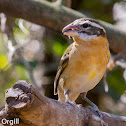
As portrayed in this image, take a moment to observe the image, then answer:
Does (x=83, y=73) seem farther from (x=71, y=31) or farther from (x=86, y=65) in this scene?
(x=71, y=31)

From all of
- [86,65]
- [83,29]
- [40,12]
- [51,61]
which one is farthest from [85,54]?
[51,61]

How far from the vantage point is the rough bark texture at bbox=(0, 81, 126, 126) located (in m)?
2.16

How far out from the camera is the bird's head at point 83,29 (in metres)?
3.29

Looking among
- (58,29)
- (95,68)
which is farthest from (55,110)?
(58,29)

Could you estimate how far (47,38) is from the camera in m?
5.73

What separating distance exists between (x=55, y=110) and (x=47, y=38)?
131 inches

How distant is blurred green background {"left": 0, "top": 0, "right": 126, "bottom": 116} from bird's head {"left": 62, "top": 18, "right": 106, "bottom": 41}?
1.95m

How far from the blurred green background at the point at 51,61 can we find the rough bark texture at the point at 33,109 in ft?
8.70

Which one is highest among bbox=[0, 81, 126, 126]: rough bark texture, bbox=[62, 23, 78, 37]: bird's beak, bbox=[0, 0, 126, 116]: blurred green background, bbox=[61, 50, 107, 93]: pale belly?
bbox=[62, 23, 78, 37]: bird's beak

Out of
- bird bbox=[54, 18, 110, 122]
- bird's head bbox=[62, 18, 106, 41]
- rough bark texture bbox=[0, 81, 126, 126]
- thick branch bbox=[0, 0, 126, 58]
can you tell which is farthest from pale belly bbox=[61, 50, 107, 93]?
thick branch bbox=[0, 0, 126, 58]

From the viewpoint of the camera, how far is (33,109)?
2.23 m

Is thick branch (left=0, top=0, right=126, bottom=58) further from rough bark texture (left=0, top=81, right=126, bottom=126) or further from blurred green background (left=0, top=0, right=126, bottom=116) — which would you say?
rough bark texture (left=0, top=81, right=126, bottom=126)

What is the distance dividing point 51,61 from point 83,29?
2.42 meters

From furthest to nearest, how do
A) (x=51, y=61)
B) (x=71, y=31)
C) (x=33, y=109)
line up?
(x=51, y=61)
(x=71, y=31)
(x=33, y=109)
